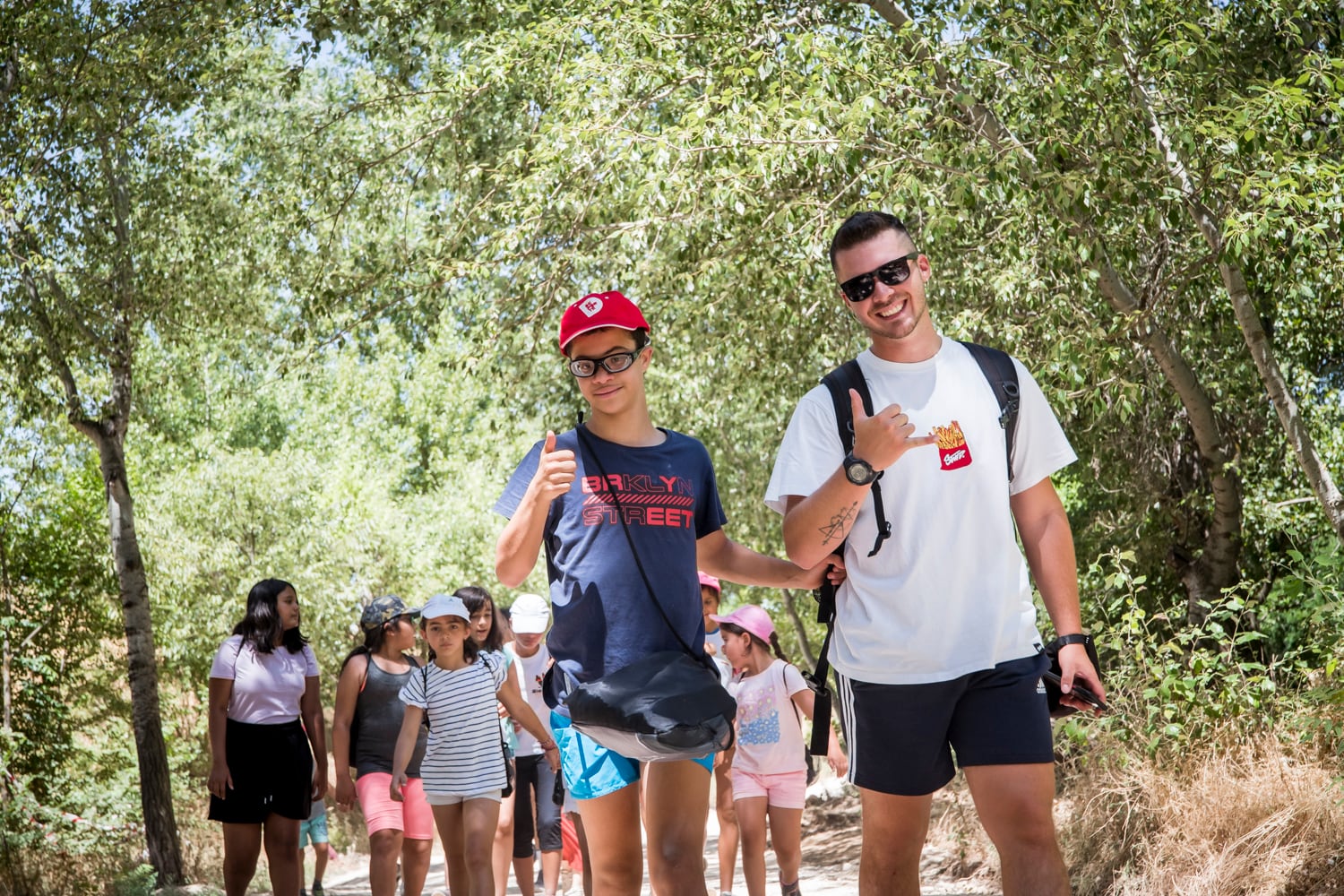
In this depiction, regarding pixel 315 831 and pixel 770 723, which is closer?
pixel 770 723

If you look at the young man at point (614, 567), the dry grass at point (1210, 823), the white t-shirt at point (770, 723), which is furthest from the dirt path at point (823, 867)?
the young man at point (614, 567)

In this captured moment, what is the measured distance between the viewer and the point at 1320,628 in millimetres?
7961

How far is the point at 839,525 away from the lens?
3.43 meters

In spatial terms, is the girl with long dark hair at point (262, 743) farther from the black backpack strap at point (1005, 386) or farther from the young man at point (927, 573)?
→ the black backpack strap at point (1005, 386)

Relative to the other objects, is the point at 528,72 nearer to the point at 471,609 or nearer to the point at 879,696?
the point at 471,609

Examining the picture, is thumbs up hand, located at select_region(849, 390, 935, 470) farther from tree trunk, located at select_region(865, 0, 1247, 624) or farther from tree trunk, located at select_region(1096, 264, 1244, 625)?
tree trunk, located at select_region(1096, 264, 1244, 625)

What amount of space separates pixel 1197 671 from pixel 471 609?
169 inches

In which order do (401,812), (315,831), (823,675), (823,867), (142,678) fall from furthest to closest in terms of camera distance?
(823,867)
(142,678)
(315,831)
(401,812)
(823,675)

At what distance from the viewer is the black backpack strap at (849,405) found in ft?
11.4

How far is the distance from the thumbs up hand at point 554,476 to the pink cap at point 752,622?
15.9ft

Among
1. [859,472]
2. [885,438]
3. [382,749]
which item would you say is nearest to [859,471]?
[859,472]

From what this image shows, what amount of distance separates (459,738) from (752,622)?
2.16 metres

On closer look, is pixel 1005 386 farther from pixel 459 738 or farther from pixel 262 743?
pixel 262 743

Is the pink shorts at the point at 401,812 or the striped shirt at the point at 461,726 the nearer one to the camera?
the striped shirt at the point at 461,726
